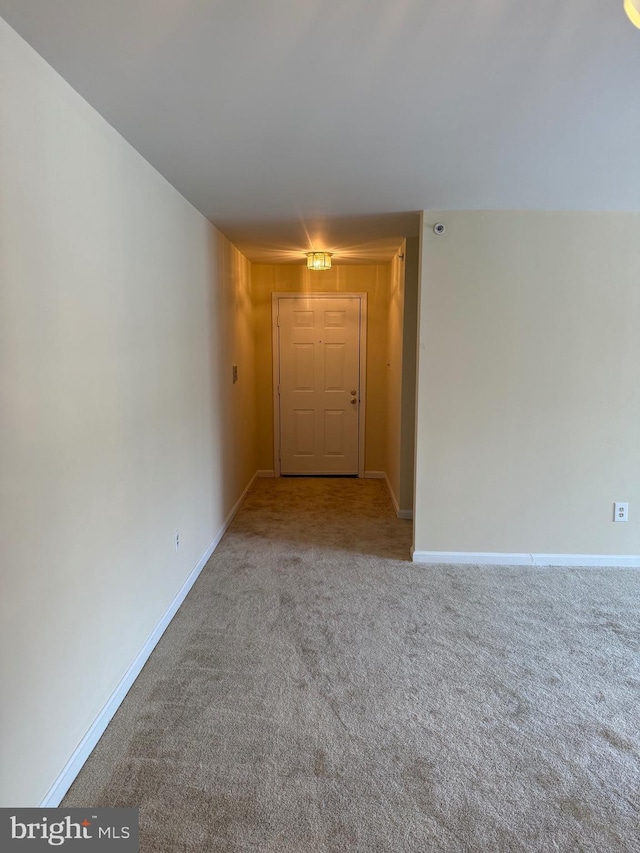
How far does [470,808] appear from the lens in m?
1.57

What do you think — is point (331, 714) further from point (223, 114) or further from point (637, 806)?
point (223, 114)

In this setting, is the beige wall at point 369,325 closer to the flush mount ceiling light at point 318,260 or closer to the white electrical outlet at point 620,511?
the flush mount ceiling light at point 318,260

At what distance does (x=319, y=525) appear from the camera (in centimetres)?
421

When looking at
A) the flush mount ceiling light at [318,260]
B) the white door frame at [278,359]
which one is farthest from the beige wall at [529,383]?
the white door frame at [278,359]

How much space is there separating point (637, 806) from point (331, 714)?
1049mm

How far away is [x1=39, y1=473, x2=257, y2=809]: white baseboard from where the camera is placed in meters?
1.57

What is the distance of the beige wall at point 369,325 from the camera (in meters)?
5.43

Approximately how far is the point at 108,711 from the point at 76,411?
118 centimetres

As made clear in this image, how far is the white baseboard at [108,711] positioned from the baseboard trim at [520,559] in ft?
5.30

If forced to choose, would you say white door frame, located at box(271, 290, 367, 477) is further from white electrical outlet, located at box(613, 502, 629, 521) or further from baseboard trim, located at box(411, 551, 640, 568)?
white electrical outlet, located at box(613, 502, 629, 521)

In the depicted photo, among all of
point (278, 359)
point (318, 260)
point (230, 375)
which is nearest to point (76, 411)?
point (230, 375)

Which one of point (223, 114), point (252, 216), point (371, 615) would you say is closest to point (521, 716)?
point (371, 615)

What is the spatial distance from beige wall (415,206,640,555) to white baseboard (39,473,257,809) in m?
1.67
